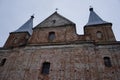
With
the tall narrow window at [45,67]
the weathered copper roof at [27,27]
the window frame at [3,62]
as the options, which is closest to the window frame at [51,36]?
the tall narrow window at [45,67]

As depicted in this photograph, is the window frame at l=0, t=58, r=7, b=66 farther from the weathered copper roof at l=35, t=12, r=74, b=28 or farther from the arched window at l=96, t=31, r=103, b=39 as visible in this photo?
the arched window at l=96, t=31, r=103, b=39

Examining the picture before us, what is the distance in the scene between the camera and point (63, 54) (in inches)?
525

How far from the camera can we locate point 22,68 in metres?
13.1


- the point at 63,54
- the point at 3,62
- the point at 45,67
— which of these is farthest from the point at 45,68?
the point at 3,62

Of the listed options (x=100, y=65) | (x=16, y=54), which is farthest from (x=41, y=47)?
(x=100, y=65)

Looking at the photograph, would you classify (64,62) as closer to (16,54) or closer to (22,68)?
(22,68)

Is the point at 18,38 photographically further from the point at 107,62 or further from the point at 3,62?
the point at 107,62

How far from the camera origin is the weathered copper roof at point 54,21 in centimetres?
1659

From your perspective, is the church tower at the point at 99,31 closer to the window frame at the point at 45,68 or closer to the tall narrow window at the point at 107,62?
the tall narrow window at the point at 107,62

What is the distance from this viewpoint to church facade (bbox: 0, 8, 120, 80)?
12.0 meters

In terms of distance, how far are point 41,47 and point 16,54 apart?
2.69m

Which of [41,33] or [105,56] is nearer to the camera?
[105,56]

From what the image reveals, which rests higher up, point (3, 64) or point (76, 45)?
point (76, 45)

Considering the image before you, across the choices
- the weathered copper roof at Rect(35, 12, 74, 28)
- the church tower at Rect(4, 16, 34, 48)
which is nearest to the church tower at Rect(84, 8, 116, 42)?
the weathered copper roof at Rect(35, 12, 74, 28)
